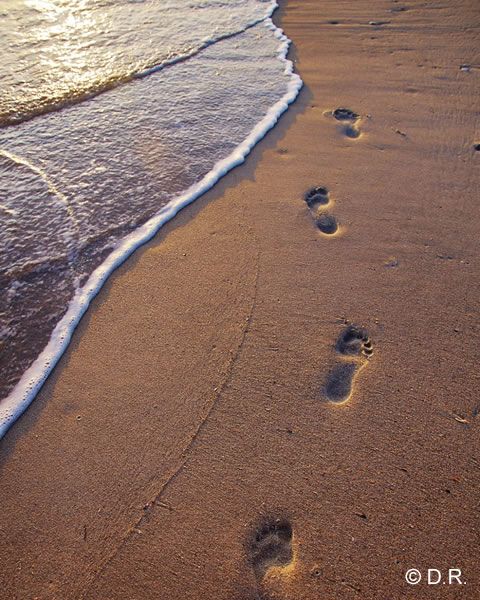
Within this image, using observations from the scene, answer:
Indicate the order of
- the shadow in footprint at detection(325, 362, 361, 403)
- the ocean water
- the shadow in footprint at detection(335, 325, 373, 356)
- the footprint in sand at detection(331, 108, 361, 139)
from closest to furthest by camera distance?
1. the shadow in footprint at detection(325, 362, 361, 403)
2. the shadow in footprint at detection(335, 325, 373, 356)
3. the ocean water
4. the footprint in sand at detection(331, 108, 361, 139)

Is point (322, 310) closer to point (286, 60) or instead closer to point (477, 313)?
point (477, 313)

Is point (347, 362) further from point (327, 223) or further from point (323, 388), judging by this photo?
point (327, 223)

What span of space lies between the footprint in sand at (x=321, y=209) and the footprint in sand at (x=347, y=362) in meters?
0.87

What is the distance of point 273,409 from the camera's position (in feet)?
6.93

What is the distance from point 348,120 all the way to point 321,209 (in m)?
1.37

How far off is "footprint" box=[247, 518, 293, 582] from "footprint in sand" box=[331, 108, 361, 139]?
10.6 feet

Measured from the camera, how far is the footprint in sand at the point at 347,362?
2168mm

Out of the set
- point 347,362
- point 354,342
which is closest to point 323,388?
point 347,362

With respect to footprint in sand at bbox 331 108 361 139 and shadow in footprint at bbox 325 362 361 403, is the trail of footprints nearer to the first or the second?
shadow in footprint at bbox 325 362 361 403

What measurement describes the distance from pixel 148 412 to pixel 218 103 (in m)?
3.35

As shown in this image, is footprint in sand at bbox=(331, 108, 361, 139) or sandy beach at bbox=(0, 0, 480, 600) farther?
footprint in sand at bbox=(331, 108, 361, 139)

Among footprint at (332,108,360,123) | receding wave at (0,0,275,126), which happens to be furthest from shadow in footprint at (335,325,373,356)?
receding wave at (0,0,275,126)

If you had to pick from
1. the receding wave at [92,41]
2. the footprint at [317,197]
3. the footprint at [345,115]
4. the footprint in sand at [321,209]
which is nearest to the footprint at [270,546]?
the footprint in sand at [321,209]

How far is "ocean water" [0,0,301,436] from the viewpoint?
2.66m
